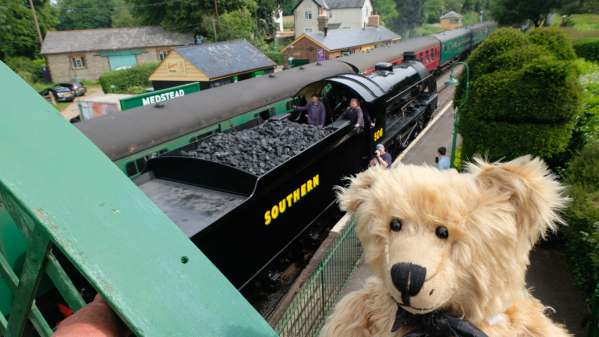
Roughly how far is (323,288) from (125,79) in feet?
111

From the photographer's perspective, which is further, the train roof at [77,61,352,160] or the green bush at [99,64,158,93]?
the green bush at [99,64,158,93]

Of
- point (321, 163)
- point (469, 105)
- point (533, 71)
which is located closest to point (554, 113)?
point (533, 71)

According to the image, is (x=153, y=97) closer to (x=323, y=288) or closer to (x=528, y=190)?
(x=323, y=288)

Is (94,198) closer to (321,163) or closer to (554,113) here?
(321,163)

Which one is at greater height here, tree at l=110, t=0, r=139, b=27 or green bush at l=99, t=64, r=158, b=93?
tree at l=110, t=0, r=139, b=27

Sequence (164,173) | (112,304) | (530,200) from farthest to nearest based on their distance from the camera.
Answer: (164,173), (530,200), (112,304)

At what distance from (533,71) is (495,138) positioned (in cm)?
134

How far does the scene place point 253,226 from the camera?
5.09m

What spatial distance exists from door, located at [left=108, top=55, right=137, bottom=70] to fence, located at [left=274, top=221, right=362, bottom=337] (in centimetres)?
4003

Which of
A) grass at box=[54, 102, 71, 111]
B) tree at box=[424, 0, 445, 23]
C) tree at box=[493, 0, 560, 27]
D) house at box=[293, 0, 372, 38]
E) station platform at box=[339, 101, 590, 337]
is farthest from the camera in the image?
tree at box=[424, 0, 445, 23]

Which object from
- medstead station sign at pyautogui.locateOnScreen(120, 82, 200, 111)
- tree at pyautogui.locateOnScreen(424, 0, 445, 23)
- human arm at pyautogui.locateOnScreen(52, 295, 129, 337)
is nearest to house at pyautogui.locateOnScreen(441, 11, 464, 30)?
tree at pyautogui.locateOnScreen(424, 0, 445, 23)

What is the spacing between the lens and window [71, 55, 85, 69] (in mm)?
38750

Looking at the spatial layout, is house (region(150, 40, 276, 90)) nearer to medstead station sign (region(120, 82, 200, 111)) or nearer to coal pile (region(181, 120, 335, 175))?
medstead station sign (region(120, 82, 200, 111))

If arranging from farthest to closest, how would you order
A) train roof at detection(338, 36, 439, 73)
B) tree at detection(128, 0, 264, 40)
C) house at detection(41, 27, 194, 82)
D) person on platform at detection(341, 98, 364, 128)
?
tree at detection(128, 0, 264, 40)
house at detection(41, 27, 194, 82)
train roof at detection(338, 36, 439, 73)
person on platform at detection(341, 98, 364, 128)
